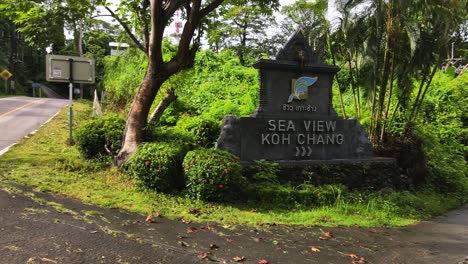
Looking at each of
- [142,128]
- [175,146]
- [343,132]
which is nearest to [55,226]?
[175,146]

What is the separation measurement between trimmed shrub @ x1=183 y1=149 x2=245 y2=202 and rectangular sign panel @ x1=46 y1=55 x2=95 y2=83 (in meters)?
6.88

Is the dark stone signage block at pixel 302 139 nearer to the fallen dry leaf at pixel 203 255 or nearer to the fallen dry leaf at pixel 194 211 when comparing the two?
the fallen dry leaf at pixel 194 211

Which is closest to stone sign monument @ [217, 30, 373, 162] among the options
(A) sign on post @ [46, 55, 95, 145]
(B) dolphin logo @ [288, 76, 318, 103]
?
(B) dolphin logo @ [288, 76, 318, 103]

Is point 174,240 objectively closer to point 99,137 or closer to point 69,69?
point 99,137

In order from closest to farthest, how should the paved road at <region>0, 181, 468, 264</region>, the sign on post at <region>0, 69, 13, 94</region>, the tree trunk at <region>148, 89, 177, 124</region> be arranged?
the paved road at <region>0, 181, 468, 264</region>, the tree trunk at <region>148, 89, 177, 124</region>, the sign on post at <region>0, 69, 13, 94</region>

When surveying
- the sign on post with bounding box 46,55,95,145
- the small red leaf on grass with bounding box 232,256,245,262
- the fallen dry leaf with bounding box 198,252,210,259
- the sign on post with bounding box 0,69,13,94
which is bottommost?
the small red leaf on grass with bounding box 232,256,245,262

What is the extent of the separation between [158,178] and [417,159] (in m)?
6.38

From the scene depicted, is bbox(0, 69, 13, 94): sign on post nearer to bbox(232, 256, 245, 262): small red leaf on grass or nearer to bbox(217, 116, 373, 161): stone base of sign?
bbox(217, 116, 373, 161): stone base of sign

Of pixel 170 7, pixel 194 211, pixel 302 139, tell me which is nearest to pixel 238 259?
pixel 194 211

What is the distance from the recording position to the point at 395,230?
6.27 metres

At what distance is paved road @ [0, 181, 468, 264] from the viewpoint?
4254 millimetres

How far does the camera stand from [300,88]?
27.4 ft

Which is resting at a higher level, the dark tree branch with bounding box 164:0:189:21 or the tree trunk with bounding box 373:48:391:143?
the dark tree branch with bounding box 164:0:189:21

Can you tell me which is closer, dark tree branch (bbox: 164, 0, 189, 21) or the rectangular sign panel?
dark tree branch (bbox: 164, 0, 189, 21)
